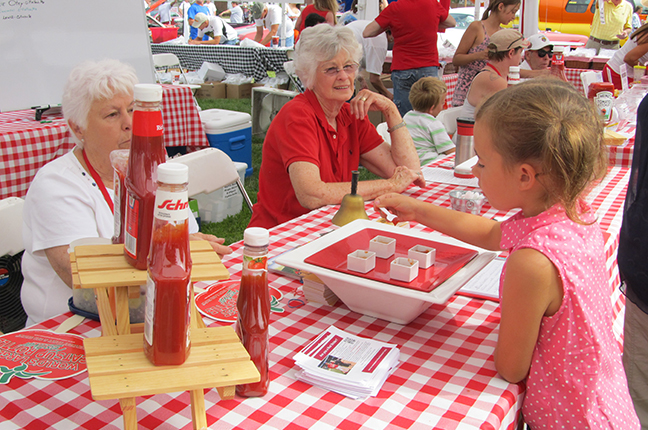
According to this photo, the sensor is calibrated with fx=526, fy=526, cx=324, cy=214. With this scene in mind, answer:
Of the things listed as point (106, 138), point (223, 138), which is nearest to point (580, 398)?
point (106, 138)

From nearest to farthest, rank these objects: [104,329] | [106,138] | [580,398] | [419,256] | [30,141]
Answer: [104,329]
[580,398]
[419,256]
[106,138]
[30,141]

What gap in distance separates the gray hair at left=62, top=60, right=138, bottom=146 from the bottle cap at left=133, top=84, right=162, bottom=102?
89cm

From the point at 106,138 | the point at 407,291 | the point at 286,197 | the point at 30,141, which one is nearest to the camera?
the point at 407,291

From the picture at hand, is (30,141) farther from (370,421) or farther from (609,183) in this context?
(609,183)

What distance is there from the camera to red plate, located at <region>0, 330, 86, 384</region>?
3.45ft

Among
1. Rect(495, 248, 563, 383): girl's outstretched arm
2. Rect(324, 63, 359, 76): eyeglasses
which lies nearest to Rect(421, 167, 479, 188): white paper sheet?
Rect(324, 63, 359, 76): eyeglasses

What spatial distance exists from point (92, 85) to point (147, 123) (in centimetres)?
90

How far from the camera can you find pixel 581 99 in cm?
103

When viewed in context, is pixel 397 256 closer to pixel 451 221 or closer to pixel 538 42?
pixel 451 221

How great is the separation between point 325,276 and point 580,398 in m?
0.58

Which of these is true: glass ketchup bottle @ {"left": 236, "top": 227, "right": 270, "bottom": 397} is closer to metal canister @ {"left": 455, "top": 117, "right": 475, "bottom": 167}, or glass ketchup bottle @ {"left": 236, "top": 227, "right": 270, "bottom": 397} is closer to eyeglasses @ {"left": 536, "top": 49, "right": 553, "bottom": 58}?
metal canister @ {"left": 455, "top": 117, "right": 475, "bottom": 167}

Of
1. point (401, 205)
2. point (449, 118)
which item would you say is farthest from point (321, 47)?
point (449, 118)

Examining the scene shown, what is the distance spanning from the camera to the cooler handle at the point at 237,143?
476cm

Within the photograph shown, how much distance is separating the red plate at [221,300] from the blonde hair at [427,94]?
287cm
